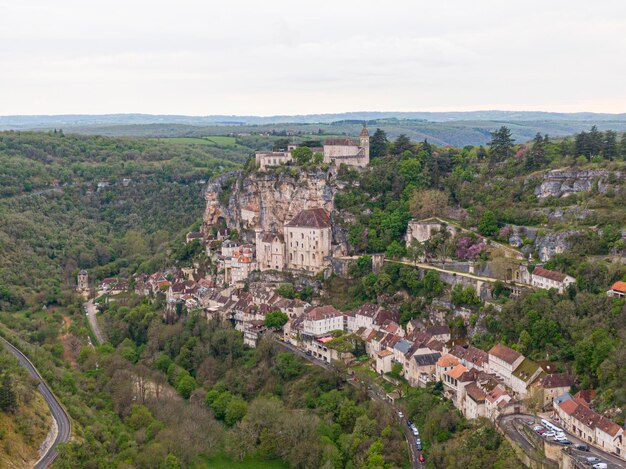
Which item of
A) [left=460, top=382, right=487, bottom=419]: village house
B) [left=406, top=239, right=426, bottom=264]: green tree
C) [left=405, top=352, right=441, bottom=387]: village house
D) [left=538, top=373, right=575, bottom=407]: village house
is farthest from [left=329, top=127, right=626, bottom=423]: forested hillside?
[left=460, top=382, right=487, bottom=419]: village house

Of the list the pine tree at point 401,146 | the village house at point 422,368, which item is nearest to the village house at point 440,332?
the village house at point 422,368

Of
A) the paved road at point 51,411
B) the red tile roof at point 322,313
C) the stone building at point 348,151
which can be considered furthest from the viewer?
the stone building at point 348,151

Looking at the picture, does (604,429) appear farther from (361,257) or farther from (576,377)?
(361,257)

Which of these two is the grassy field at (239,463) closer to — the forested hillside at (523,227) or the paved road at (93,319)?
the forested hillside at (523,227)

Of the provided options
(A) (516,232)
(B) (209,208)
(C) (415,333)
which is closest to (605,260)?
(A) (516,232)

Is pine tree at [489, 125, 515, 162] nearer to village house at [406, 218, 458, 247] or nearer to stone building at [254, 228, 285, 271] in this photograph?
village house at [406, 218, 458, 247]

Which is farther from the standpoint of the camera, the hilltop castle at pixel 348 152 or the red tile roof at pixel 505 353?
the hilltop castle at pixel 348 152

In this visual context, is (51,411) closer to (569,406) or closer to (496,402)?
(496,402)
